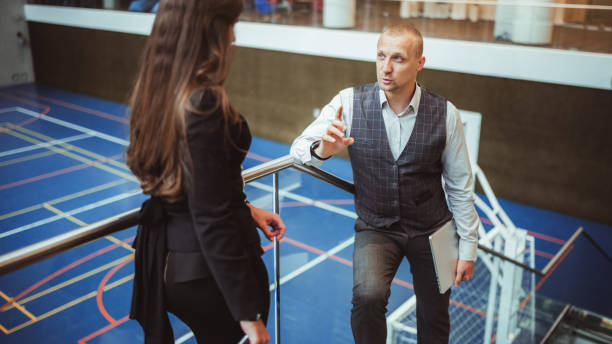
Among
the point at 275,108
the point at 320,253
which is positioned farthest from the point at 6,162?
the point at 320,253

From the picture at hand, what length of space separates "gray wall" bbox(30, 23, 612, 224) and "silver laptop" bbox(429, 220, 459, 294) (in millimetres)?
6271

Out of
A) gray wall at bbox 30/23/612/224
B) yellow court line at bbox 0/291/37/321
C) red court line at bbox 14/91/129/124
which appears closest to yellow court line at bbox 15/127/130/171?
red court line at bbox 14/91/129/124

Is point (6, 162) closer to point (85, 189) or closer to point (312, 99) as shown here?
point (85, 189)

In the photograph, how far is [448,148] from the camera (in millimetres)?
2699

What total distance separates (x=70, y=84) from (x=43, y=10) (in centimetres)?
229

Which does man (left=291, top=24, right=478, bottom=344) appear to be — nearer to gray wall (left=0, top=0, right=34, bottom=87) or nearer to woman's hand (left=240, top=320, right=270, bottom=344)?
woman's hand (left=240, top=320, right=270, bottom=344)

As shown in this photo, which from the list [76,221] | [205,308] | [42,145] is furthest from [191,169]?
[42,145]

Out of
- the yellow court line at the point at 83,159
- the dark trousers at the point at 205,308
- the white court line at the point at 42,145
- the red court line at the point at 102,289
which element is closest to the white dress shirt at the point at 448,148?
the dark trousers at the point at 205,308

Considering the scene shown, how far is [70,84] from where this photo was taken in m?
16.3

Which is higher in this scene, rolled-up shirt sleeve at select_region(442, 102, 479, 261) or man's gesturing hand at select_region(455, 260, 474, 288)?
rolled-up shirt sleeve at select_region(442, 102, 479, 261)

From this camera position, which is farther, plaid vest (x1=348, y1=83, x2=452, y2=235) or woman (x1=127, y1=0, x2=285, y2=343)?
plaid vest (x1=348, y1=83, x2=452, y2=235)

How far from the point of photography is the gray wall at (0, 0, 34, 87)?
16.6 m

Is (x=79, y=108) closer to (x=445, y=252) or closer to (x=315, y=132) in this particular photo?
(x=315, y=132)

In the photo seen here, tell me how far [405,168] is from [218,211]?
4.56 ft
